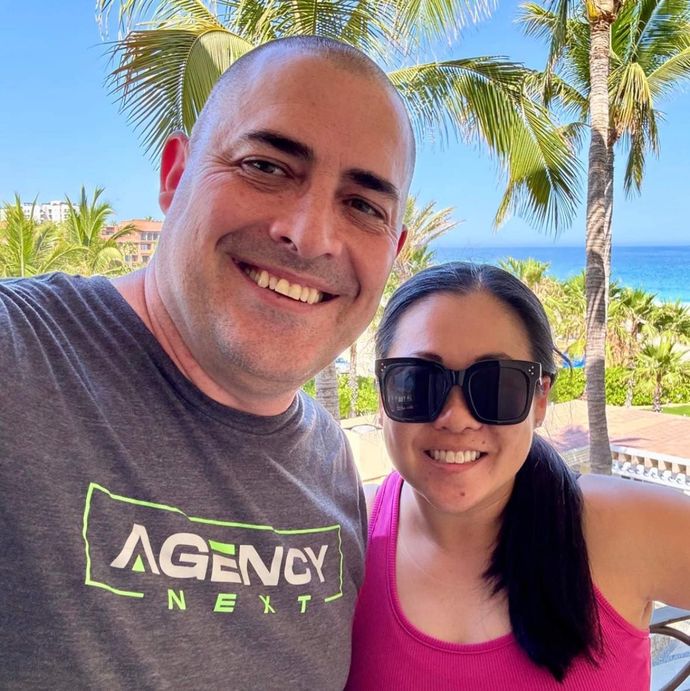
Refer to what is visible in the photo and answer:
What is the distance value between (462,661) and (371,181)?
3.25 feet

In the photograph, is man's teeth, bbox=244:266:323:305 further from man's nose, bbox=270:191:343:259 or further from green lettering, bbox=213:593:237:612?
green lettering, bbox=213:593:237:612

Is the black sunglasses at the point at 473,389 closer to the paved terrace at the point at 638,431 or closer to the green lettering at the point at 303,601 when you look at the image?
the green lettering at the point at 303,601

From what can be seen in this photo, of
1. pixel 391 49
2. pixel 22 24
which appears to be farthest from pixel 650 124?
pixel 22 24

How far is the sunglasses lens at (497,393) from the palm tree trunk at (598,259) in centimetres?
511

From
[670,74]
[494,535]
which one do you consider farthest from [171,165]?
[670,74]

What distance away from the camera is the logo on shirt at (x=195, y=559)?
86cm

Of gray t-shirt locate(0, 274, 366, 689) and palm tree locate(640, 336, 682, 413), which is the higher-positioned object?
palm tree locate(640, 336, 682, 413)

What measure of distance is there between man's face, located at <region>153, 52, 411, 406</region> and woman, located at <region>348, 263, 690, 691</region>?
0.29m

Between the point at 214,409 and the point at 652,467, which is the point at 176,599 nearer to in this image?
the point at 214,409

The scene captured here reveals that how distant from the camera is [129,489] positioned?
2.95 ft

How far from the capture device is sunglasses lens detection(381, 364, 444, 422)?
50.8 inches

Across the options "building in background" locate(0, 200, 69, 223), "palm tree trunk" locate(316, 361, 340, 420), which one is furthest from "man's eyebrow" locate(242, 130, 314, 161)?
"building in background" locate(0, 200, 69, 223)

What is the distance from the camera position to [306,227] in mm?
1063

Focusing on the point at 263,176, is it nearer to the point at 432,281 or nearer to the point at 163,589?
the point at 432,281
